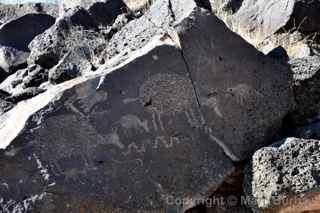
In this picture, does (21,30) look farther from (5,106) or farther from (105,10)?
(5,106)

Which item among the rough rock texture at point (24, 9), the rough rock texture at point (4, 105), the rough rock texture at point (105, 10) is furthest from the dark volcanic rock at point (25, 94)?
the rough rock texture at point (24, 9)

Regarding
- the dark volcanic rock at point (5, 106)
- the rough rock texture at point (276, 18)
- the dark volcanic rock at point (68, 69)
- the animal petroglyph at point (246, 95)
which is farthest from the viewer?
the rough rock texture at point (276, 18)

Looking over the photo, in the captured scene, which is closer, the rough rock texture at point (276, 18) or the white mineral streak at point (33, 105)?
the white mineral streak at point (33, 105)

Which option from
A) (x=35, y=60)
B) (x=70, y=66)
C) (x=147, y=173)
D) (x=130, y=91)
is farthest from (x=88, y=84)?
(x=35, y=60)

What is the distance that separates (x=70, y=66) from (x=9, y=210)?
5.63ft

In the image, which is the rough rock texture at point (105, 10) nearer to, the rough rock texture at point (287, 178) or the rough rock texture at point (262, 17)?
the rough rock texture at point (262, 17)

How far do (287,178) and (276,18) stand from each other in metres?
2.98

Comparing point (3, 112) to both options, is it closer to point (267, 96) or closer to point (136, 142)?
point (136, 142)

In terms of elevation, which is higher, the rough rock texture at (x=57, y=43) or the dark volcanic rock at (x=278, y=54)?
the dark volcanic rock at (x=278, y=54)

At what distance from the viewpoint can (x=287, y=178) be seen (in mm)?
2828

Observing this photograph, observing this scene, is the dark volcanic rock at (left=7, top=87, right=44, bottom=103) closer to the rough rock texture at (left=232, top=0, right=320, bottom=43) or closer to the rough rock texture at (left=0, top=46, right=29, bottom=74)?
the rough rock texture at (left=0, top=46, right=29, bottom=74)

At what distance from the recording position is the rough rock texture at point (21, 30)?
5527 mm

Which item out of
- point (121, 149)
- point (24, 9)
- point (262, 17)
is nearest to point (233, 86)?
point (121, 149)

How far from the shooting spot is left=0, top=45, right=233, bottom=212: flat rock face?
2.89 metres
